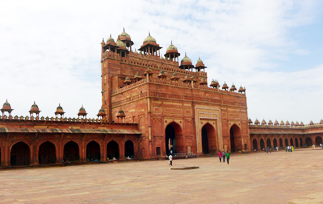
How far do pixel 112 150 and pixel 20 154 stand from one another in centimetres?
1093

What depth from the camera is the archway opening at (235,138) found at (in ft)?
155

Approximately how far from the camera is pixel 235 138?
48031 millimetres

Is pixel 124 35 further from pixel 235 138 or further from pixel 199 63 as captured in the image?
pixel 235 138

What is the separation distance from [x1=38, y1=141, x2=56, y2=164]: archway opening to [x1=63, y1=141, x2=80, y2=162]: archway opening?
136 cm

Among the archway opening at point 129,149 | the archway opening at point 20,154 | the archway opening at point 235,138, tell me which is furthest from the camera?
the archway opening at point 235,138

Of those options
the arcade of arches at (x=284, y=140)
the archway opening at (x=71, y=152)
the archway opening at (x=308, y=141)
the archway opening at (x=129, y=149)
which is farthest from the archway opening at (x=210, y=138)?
the archway opening at (x=308, y=141)

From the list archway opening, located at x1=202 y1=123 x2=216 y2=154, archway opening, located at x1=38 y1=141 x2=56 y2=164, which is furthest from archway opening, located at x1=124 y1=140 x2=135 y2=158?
archway opening, located at x1=202 y1=123 x2=216 y2=154

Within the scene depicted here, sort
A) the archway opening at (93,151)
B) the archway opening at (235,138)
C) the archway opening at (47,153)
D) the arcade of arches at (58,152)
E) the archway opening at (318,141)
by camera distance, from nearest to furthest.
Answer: the arcade of arches at (58,152), the archway opening at (47,153), the archway opening at (93,151), the archway opening at (235,138), the archway opening at (318,141)

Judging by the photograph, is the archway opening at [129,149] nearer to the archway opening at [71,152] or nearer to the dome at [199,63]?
the archway opening at [71,152]

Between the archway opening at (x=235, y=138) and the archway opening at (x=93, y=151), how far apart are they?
23.6 meters

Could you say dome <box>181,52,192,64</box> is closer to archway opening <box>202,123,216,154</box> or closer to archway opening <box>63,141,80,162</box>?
archway opening <box>202,123,216,154</box>

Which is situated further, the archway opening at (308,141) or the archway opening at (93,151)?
the archway opening at (308,141)

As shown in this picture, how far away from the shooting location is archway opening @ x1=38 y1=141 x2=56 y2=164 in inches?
1174

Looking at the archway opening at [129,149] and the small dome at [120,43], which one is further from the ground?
the small dome at [120,43]
